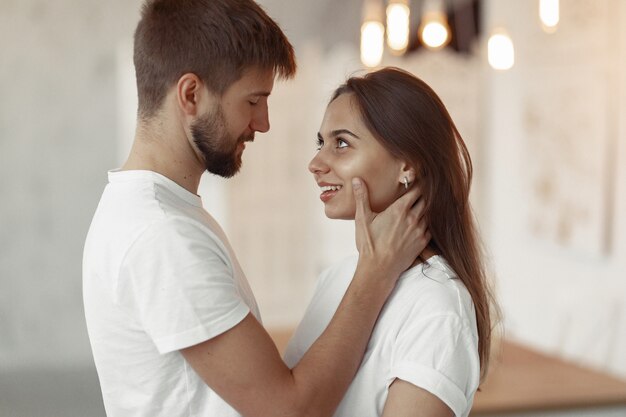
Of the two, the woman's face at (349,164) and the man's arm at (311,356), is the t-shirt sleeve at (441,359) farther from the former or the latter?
the woman's face at (349,164)

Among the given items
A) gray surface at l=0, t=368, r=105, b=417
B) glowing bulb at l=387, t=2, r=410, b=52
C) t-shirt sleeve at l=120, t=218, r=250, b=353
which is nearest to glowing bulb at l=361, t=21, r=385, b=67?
glowing bulb at l=387, t=2, r=410, b=52

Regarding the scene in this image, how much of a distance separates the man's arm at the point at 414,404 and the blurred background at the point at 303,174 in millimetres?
2459

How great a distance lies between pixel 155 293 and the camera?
1.46 m

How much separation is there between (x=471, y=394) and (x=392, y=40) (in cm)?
243

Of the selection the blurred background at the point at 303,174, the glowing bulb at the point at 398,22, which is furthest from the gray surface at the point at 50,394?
the glowing bulb at the point at 398,22

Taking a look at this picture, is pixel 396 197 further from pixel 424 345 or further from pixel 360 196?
pixel 424 345

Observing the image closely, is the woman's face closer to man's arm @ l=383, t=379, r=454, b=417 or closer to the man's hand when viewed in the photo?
the man's hand

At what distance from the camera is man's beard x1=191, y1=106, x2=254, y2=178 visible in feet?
5.28

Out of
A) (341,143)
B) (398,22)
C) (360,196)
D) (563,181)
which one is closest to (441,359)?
(360,196)

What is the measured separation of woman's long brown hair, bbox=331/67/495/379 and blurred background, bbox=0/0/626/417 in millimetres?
2071

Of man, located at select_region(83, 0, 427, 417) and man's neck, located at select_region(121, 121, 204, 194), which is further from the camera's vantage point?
man's neck, located at select_region(121, 121, 204, 194)

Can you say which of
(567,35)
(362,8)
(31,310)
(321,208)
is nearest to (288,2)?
(362,8)

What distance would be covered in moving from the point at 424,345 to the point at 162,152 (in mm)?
584

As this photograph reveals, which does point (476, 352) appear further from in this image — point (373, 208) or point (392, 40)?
point (392, 40)
